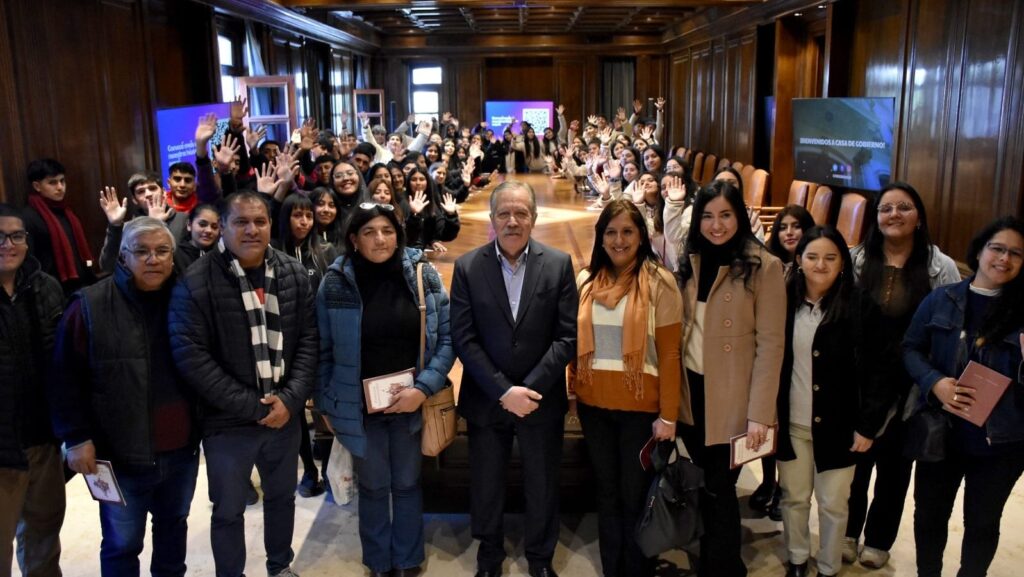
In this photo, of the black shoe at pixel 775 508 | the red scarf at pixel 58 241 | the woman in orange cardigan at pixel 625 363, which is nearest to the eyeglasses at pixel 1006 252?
the woman in orange cardigan at pixel 625 363

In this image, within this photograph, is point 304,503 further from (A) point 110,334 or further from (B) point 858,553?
(B) point 858,553

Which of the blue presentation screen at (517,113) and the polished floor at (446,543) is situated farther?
the blue presentation screen at (517,113)

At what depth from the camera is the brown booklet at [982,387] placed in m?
2.45

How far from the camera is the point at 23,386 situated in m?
2.40

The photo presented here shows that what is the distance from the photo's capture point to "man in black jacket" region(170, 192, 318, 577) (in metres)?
2.53

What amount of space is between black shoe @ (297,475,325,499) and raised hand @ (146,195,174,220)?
1523 millimetres

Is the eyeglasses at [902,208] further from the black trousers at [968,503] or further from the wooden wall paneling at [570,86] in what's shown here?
the wooden wall paneling at [570,86]

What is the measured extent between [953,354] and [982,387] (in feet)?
0.48

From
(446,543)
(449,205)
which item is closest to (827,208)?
(449,205)

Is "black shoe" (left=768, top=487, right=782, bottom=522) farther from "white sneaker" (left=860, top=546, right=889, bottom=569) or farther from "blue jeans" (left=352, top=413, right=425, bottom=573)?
"blue jeans" (left=352, top=413, right=425, bottom=573)

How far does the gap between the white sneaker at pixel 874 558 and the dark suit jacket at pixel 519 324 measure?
1.44m

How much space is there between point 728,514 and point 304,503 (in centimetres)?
203

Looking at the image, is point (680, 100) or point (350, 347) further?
point (680, 100)

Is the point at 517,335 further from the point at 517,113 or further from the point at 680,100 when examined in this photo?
A: the point at 517,113
